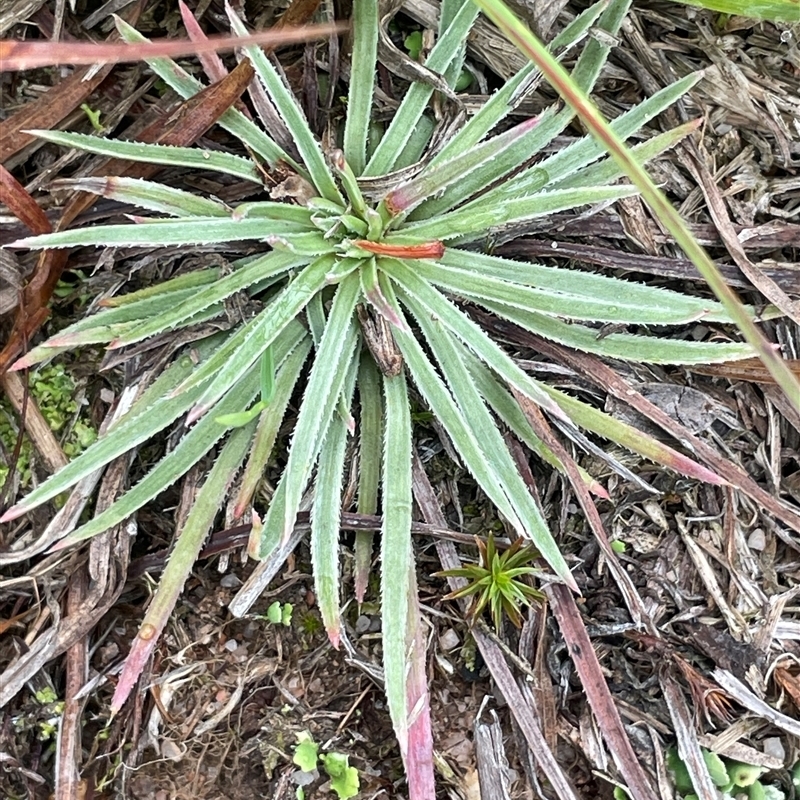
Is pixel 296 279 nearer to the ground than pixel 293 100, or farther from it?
nearer to the ground

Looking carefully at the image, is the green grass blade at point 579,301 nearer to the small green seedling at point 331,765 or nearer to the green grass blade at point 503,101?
the green grass blade at point 503,101

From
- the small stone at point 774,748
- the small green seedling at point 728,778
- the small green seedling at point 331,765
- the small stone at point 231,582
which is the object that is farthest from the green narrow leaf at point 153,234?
the small stone at point 774,748

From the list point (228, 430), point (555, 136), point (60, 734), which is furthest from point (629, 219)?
point (60, 734)

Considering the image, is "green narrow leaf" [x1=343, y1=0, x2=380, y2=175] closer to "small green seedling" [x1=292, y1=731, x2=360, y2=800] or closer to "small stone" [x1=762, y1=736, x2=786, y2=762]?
"small green seedling" [x1=292, y1=731, x2=360, y2=800]

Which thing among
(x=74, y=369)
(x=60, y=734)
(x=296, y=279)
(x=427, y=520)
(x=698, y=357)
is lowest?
(x=60, y=734)

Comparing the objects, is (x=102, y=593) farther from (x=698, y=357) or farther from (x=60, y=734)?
(x=698, y=357)

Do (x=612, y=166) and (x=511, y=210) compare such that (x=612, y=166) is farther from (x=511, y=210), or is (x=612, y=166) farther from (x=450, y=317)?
(x=450, y=317)

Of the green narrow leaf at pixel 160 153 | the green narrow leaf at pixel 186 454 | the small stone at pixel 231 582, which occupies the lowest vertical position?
the small stone at pixel 231 582
